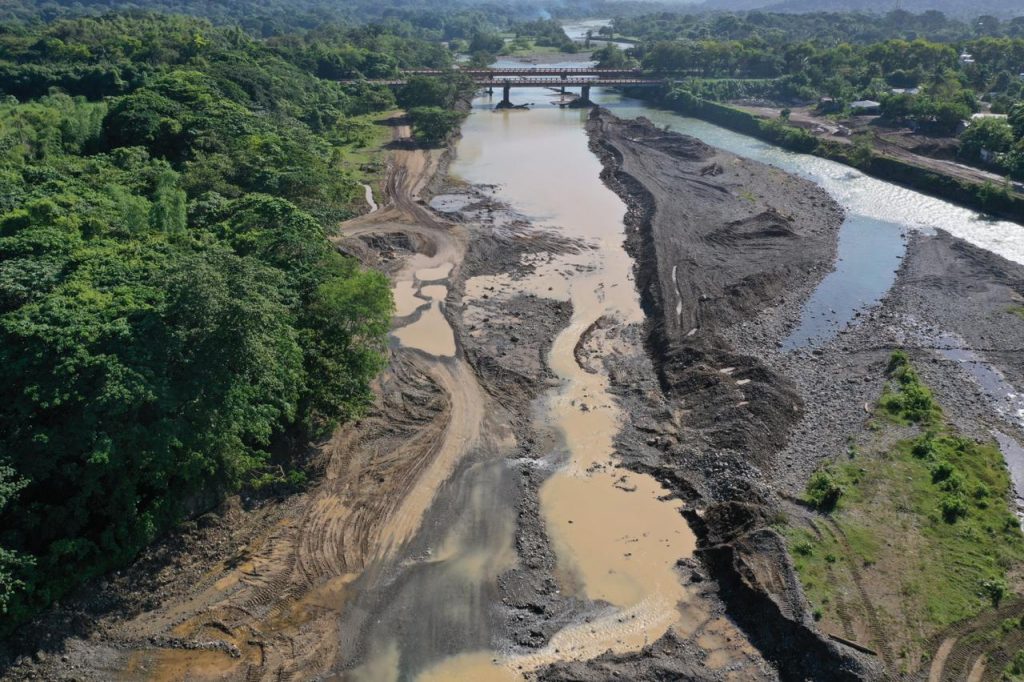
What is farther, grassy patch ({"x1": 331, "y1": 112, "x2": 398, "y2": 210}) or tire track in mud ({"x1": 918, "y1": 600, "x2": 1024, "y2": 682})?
grassy patch ({"x1": 331, "y1": 112, "x2": 398, "y2": 210})

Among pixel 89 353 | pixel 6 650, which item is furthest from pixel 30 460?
pixel 6 650

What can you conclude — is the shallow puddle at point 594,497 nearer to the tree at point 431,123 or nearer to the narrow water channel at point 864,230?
the narrow water channel at point 864,230

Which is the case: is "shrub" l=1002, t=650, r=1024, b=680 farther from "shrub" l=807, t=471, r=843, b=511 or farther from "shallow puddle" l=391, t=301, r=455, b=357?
"shallow puddle" l=391, t=301, r=455, b=357

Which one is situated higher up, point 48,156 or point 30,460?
point 48,156

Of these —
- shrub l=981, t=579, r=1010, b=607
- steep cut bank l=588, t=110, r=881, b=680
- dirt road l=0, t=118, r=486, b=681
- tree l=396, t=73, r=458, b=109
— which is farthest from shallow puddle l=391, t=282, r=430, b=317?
tree l=396, t=73, r=458, b=109

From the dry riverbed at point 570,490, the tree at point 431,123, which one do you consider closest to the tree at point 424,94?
the tree at point 431,123

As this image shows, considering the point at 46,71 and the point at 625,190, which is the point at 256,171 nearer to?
the point at 625,190

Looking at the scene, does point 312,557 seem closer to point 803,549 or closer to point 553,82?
point 803,549
